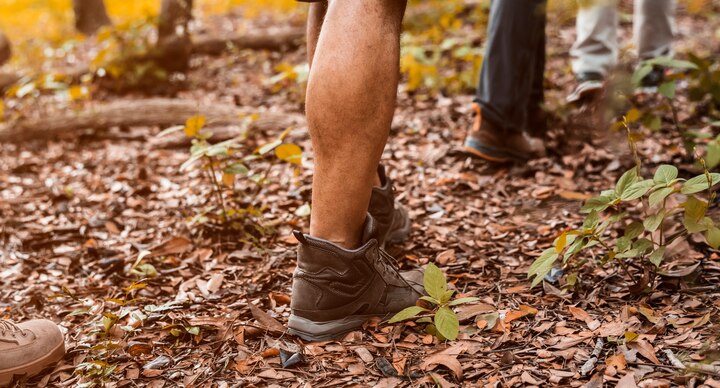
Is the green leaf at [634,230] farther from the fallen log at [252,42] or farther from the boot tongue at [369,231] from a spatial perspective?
the fallen log at [252,42]

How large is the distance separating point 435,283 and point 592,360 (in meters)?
0.47

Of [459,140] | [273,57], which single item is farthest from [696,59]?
[273,57]

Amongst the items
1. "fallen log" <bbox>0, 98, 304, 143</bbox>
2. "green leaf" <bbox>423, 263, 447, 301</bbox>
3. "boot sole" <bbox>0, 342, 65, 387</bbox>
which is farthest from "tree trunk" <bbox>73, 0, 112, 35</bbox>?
"green leaf" <bbox>423, 263, 447, 301</bbox>

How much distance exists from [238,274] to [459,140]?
1.65 m

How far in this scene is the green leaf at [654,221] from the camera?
5.59 feet

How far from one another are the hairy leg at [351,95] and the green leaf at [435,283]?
30 cm

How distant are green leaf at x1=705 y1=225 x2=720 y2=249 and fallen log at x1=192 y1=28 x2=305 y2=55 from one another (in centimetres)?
451

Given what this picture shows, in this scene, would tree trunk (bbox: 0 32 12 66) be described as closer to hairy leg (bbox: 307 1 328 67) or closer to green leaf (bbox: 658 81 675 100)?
hairy leg (bbox: 307 1 328 67)

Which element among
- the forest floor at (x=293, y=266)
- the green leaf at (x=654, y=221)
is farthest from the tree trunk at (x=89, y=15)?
the green leaf at (x=654, y=221)

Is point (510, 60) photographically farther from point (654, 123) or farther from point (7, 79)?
point (7, 79)

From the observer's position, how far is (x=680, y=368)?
153 cm

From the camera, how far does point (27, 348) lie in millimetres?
1778

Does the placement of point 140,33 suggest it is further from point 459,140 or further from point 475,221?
point 475,221

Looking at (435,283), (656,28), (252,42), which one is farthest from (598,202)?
(252,42)
